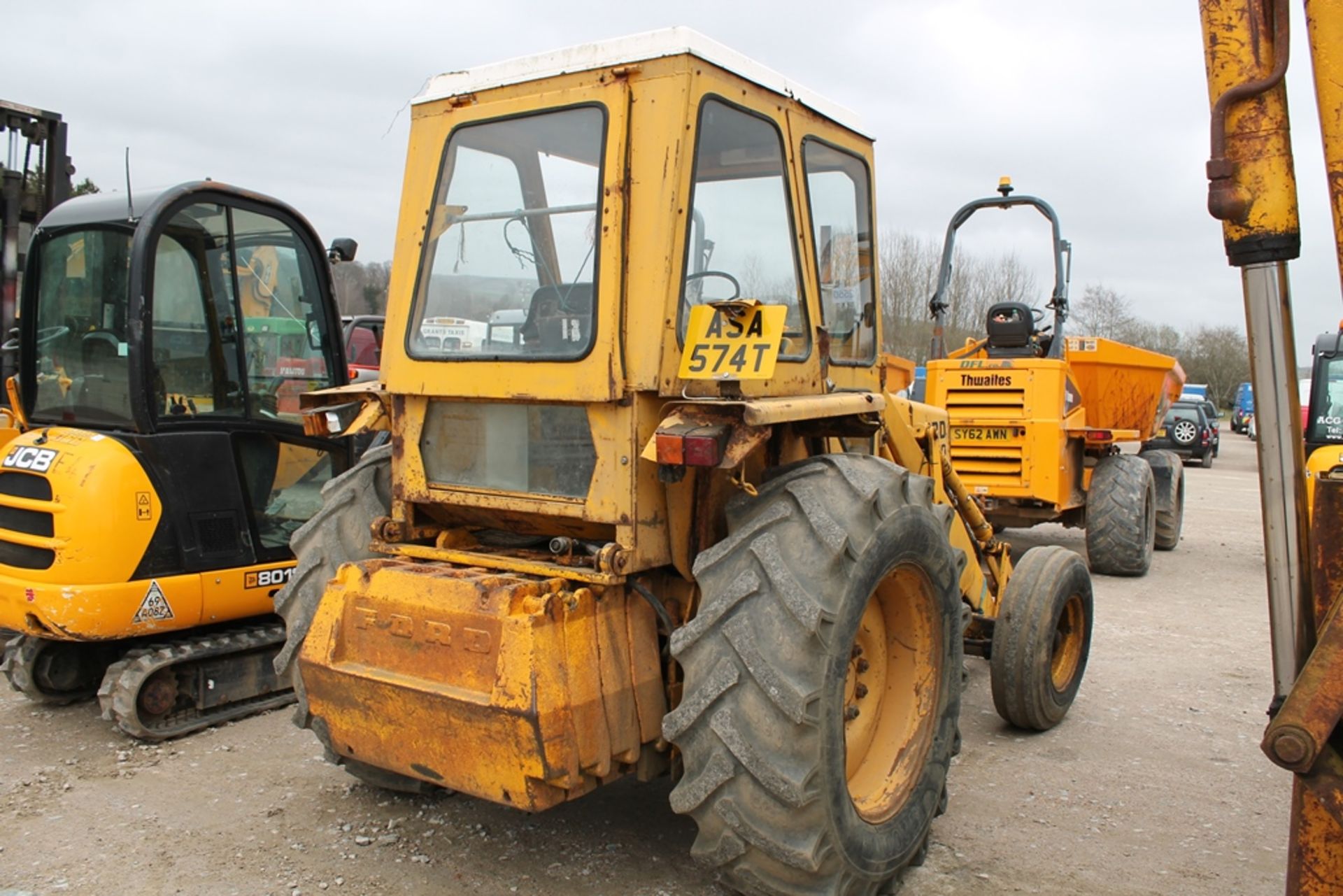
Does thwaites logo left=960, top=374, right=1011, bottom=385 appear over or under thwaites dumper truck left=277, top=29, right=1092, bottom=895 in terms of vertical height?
over

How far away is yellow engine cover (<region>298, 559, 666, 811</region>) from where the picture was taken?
3125mm

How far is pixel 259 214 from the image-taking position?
5918 millimetres

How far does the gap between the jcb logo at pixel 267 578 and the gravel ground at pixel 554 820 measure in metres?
0.67

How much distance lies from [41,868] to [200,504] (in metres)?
1.97

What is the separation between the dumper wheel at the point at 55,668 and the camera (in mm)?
5320

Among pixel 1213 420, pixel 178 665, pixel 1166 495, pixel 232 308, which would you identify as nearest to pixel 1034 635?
pixel 178 665

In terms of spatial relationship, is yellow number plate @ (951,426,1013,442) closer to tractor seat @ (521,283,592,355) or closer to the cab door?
the cab door

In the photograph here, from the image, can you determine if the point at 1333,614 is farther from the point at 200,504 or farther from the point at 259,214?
the point at 259,214

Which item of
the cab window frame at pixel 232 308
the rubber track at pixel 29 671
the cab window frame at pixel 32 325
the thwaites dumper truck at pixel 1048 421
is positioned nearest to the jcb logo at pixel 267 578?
the cab window frame at pixel 232 308

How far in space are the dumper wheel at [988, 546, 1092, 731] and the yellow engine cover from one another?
2094mm

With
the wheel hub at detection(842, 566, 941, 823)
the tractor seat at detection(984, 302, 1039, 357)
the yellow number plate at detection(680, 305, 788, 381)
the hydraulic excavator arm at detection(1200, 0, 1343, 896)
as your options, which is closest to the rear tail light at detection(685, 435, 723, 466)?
the yellow number plate at detection(680, 305, 788, 381)

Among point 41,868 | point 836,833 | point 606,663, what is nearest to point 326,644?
point 606,663

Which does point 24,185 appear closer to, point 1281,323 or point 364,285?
point 364,285

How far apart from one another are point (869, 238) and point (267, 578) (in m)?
3.43
